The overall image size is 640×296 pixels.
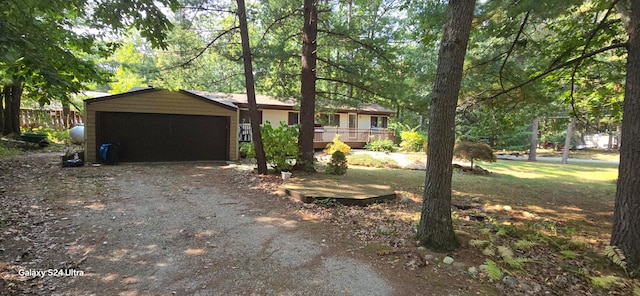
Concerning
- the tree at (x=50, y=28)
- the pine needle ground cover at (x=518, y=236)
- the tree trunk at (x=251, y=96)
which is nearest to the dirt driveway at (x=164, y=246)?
the pine needle ground cover at (x=518, y=236)

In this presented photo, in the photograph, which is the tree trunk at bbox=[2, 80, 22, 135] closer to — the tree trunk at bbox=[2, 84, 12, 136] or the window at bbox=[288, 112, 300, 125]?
the tree trunk at bbox=[2, 84, 12, 136]

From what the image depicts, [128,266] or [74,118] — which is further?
[74,118]

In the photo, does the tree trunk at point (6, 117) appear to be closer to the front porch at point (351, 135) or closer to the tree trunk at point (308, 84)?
the front porch at point (351, 135)

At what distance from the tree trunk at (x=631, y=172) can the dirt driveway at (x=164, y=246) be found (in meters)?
3.11

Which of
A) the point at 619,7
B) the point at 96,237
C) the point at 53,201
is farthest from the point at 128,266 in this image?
the point at 619,7

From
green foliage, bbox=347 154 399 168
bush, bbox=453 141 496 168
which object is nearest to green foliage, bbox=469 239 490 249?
bush, bbox=453 141 496 168

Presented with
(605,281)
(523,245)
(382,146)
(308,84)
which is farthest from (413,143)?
(605,281)

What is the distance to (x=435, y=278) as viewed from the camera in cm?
318

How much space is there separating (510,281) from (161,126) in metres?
11.7

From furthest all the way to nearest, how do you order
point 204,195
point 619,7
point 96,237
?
point 204,195 < point 619,7 < point 96,237

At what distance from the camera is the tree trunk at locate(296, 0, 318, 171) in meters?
8.98

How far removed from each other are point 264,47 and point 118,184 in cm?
537

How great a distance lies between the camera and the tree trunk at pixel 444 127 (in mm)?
3619

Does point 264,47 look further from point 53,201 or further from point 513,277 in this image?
point 513,277
